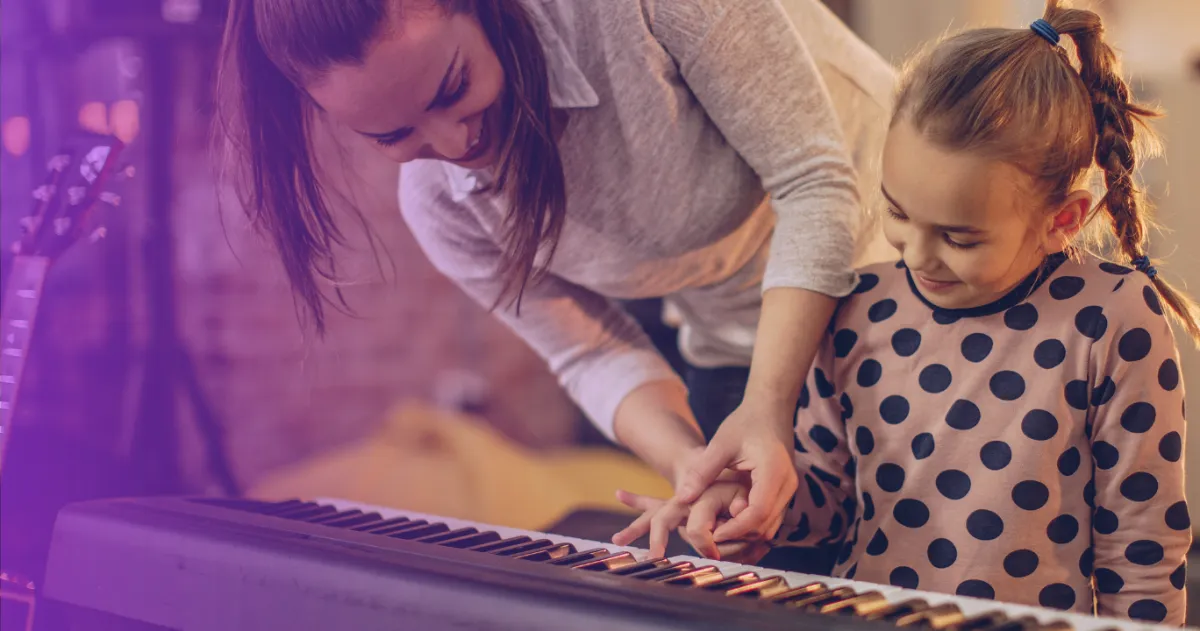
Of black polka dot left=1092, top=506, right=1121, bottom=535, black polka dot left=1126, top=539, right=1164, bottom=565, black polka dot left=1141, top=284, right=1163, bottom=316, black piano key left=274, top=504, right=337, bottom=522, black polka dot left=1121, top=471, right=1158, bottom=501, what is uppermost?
black polka dot left=1141, top=284, right=1163, bottom=316

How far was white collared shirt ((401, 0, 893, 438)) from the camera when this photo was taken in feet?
3.22

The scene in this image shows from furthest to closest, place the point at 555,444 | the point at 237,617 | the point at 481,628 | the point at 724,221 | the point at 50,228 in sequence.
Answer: the point at 555,444
the point at 50,228
the point at 724,221
the point at 237,617
the point at 481,628

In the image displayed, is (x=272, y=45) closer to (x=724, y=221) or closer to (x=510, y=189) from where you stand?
(x=510, y=189)

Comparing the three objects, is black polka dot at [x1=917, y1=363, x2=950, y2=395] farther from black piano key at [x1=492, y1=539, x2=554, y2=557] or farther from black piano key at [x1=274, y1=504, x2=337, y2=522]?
black piano key at [x1=274, y1=504, x2=337, y2=522]

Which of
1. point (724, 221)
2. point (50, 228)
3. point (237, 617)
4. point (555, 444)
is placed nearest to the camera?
point (237, 617)

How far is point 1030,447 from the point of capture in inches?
33.9

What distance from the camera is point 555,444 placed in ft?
10.2

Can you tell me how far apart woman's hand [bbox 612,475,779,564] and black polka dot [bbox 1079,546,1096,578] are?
247 mm

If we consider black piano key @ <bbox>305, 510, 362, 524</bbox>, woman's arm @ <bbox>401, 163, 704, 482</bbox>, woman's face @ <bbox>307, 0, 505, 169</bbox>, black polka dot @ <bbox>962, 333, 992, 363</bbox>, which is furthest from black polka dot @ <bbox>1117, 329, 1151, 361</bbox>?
black piano key @ <bbox>305, 510, 362, 524</bbox>

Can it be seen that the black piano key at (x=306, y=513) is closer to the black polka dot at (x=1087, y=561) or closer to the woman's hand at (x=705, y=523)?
the woman's hand at (x=705, y=523)

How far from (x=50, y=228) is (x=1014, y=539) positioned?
3.43ft

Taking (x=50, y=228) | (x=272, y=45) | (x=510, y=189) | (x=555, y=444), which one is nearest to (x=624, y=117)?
(x=510, y=189)

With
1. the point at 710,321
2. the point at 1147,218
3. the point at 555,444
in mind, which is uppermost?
the point at 1147,218

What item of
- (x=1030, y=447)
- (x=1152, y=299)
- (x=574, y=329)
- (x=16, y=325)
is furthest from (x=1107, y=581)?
(x=16, y=325)
